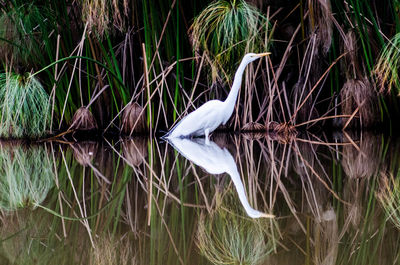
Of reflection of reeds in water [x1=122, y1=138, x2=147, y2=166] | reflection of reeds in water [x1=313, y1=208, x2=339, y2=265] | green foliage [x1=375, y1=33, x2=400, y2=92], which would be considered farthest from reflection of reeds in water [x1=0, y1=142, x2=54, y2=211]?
green foliage [x1=375, y1=33, x2=400, y2=92]

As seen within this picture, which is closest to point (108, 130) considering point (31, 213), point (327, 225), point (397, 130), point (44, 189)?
point (397, 130)

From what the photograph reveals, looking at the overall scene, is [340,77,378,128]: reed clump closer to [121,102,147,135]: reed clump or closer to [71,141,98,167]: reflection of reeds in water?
[121,102,147,135]: reed clump

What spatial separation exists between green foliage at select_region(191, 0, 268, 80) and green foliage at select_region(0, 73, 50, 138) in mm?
1338

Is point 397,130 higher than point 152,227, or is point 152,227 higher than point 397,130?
point 152,227

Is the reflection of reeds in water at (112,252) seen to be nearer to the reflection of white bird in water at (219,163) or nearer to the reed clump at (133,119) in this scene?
the reflection of white bird in water at (219,163)

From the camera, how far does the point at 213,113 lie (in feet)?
17.0

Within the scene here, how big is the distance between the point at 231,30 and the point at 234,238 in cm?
357

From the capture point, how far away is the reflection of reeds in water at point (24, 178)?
7.67ft

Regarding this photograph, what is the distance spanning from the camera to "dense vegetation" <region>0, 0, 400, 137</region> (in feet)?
17.5

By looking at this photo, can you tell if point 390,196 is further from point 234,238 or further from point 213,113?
point 213,113

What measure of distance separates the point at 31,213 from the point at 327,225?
3.08 ft

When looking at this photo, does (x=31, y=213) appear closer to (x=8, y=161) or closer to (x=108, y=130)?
(x=8, y=161)

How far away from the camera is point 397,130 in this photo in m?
5.93

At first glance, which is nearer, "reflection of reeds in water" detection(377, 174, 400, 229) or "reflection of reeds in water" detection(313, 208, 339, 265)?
"reflection of reeds in water" detection(313, 208, 339, 265)
